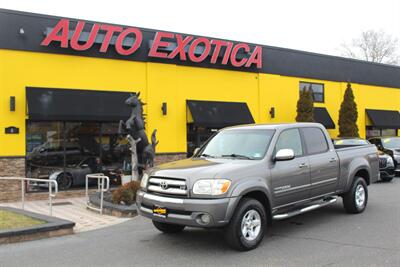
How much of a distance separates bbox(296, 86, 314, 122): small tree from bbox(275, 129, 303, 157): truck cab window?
12.2 m

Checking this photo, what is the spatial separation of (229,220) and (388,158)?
11086 mm

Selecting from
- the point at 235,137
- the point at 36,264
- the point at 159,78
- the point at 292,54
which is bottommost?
the point at 36,264

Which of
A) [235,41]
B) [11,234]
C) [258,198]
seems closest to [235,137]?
[258,198]

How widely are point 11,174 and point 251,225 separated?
31.5ft

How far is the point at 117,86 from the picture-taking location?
15.3m

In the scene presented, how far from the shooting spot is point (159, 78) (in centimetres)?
1623

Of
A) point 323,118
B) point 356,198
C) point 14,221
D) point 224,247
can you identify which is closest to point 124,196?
point 14,221

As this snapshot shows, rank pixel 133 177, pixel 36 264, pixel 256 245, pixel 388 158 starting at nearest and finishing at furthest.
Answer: pixel 36 264
pixel 256 245
pixel 133 177
pixel 388 158

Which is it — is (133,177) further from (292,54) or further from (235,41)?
(292,54)

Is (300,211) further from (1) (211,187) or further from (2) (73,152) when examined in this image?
(2) (73,152)

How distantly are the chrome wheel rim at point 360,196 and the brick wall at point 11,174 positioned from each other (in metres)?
10.1

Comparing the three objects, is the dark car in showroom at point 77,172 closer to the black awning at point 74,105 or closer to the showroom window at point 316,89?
the black awning at point 74,105

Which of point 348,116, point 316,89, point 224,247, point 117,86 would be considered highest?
point 316,89

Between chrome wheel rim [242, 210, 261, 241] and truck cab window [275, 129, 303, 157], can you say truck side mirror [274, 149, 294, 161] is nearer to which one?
truck cab window [275, 129, 303, 157]
